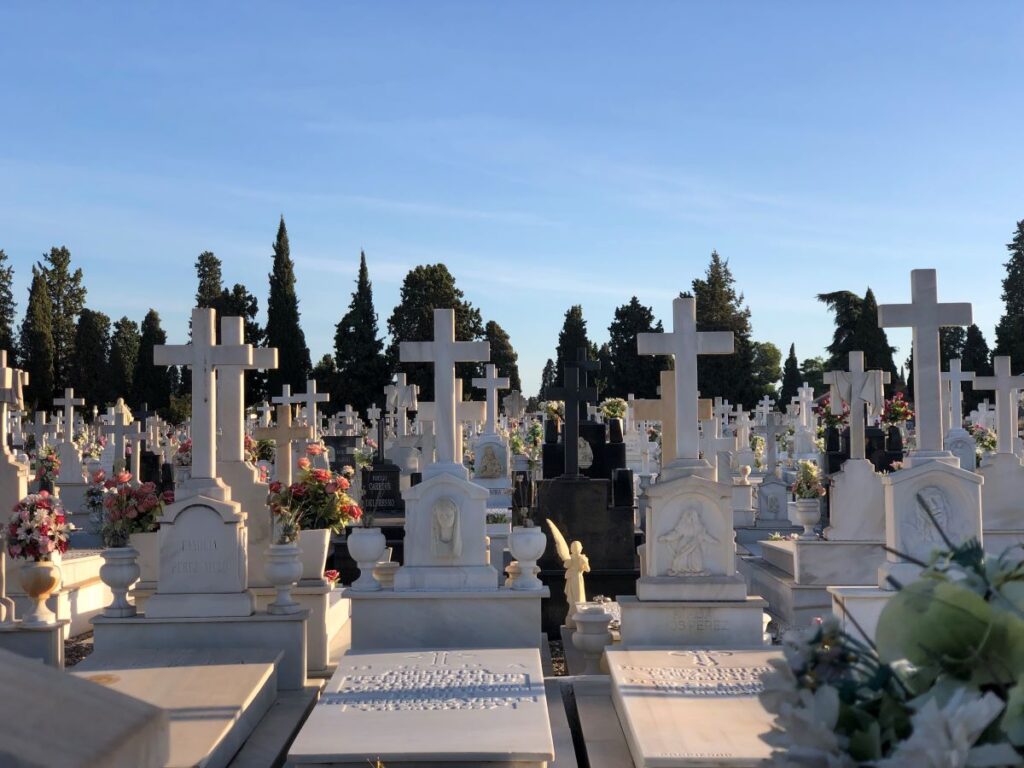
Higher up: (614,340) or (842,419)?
(614,340)

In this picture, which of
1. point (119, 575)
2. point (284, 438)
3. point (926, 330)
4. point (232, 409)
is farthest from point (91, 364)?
point (926, 330)

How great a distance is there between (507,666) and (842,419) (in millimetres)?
12213

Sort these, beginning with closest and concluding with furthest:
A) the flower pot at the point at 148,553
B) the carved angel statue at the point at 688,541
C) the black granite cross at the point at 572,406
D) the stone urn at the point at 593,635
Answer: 1. the carved angel statue at the point at 688,541
2. the stone urn at the point at 593,635
3. the flower pot at the point at 148,553
4. the black granite cross at the point at 572,406

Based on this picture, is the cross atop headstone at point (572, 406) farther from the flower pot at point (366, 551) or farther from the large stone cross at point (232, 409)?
the flower pot at point (366, 551)

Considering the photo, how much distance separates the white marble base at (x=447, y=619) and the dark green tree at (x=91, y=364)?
167ft

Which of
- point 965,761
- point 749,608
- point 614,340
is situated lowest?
point 749,608

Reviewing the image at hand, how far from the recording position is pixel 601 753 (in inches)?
239

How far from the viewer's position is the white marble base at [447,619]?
8008mm

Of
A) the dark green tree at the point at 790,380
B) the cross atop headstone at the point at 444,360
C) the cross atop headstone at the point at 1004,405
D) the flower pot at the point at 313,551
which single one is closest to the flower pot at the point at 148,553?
the flower pot at the point at 313,551

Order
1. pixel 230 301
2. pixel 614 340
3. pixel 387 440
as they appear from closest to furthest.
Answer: pixel 387 440
pixel 230 301
pixel 614 340

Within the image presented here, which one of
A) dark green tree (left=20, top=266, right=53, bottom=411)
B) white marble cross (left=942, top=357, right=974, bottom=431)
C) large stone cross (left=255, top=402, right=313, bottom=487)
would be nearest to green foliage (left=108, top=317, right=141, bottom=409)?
dark green tree (left=20, top=266, right=53, bottom=411)

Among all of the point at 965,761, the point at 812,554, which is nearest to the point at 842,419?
the point at 812,554

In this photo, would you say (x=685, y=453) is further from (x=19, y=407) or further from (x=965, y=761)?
(x=965, y=761)

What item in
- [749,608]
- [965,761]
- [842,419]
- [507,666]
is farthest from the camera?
[842,419]
